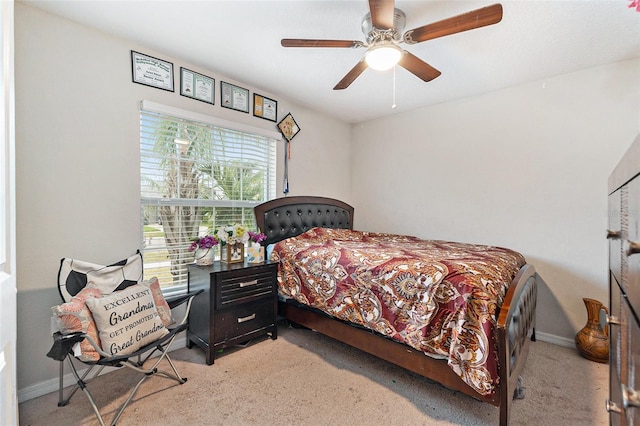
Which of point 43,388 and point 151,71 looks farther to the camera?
point 151,71

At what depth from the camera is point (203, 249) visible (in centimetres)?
251

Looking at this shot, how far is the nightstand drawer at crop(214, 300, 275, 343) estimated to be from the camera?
7.57ft

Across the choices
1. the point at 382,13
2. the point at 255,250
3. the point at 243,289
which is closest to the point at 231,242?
the point at 255,250

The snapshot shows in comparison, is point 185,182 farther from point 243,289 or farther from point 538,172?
point 538,172

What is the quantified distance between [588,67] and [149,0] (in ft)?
11.7

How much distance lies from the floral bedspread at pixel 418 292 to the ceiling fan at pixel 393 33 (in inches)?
54.8

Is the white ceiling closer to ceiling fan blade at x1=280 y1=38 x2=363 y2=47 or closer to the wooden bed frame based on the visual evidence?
ceiling fan blade at x1=280 y1=38 x2=363 y2=47

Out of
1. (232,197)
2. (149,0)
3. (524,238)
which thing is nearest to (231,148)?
(232,197)

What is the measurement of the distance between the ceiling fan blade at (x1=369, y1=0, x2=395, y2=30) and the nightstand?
202 centimetres

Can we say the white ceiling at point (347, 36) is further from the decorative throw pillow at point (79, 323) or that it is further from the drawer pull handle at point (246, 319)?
the drawer pull handle at point (246, 319)

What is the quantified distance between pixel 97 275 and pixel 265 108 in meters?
2.24

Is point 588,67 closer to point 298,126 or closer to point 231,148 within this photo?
point 298,126

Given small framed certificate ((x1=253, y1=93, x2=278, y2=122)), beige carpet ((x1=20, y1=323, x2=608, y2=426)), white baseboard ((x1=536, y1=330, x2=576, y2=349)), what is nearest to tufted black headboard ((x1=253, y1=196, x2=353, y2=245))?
small framed certificate ((x1=253, y1=93, x2=278, y2=122))

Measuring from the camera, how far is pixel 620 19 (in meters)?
1.93
